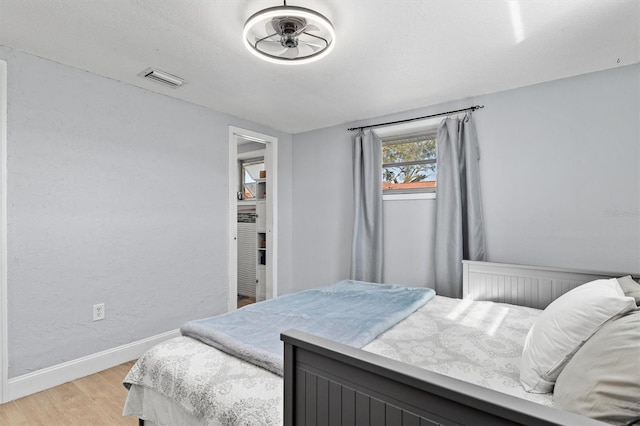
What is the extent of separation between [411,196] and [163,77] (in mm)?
2595

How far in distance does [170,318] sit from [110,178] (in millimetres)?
1376

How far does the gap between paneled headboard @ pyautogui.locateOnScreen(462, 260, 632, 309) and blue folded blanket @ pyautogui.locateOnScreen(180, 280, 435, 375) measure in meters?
0.49

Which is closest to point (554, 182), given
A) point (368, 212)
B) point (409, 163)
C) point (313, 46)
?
point (409, 163)

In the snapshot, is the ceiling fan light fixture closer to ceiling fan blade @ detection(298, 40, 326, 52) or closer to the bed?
ceiling fan blade @ detection(298, 40, 326, 52)

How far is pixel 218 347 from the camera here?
5.00 feet

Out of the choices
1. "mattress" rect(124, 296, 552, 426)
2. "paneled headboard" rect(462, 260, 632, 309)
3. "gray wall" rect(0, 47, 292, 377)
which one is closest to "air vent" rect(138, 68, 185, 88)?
"gray wall" rect(0, 47, 292, 377)

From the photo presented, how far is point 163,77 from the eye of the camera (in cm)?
263

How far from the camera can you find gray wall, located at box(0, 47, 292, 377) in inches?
87.5

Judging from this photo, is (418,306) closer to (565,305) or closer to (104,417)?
(565,305)

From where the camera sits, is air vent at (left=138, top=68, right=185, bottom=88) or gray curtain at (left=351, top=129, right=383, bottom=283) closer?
air vent at (left=138, top=68, right=185, bottom=88)

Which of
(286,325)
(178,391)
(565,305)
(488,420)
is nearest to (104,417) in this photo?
(178,391)

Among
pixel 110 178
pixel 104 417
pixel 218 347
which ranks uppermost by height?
pixel 110 178

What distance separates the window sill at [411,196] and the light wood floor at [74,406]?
2.91m

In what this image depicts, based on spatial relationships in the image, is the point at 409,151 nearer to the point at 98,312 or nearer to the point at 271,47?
the point at 271,47
